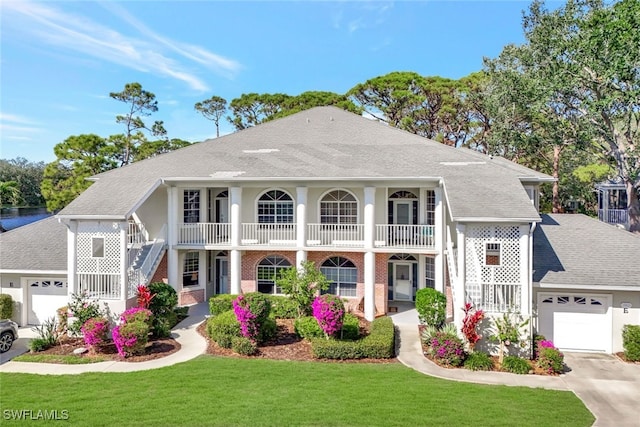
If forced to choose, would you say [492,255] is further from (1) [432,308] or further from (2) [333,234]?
(2) [333,234]

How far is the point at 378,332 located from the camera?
1279 centimetres

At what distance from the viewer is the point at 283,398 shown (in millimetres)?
9000

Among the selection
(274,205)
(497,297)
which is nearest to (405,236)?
(497,297)

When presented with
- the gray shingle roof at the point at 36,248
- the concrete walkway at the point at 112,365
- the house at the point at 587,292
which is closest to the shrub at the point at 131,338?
the concrete walkway at the point at 112,365

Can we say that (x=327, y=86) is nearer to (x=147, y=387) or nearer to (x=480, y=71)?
(x=480, y=71)

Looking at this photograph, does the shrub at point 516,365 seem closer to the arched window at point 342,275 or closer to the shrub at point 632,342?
the shrub at point 632,342

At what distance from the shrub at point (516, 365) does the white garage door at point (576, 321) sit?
7.99 feet

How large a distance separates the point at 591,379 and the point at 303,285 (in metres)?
9.32

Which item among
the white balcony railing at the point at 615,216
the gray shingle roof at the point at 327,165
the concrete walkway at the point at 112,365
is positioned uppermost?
the gray shingle roof at the point at 327,165

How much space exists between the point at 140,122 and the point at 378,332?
112 ft

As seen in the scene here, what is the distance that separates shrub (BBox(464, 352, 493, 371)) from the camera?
36.4 ft

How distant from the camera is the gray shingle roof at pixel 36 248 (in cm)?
1484

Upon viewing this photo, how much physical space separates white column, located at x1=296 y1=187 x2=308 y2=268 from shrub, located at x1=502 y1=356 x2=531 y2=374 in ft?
27.7

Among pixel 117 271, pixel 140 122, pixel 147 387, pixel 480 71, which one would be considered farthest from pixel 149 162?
pixel 480 71
